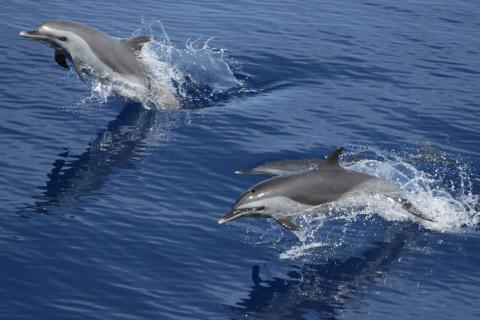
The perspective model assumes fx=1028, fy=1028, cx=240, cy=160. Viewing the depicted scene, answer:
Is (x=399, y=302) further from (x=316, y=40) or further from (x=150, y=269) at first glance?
(x=316, y=40)

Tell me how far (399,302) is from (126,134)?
29.2 feet

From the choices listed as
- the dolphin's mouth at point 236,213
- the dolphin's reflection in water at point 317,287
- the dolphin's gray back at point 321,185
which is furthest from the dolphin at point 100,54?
the dolphin's reflection in water at point 317,287

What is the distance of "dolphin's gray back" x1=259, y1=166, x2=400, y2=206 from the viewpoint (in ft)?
59.5

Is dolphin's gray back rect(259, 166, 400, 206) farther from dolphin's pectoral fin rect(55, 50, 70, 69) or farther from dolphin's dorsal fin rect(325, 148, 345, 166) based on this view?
dolphin's pectoral fin rect(55, 50, 70, 69)

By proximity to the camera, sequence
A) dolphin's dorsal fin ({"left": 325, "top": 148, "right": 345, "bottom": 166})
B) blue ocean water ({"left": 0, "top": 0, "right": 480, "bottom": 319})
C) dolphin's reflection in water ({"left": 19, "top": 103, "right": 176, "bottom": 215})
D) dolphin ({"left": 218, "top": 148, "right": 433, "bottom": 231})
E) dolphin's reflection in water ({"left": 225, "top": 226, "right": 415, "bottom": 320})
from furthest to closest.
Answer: dolphin's reflection in water ({"left": 19, "top": 103, "right": 176, "bottom": 215})
dolphin's dorsal fin ({"left": 325, "top": 148, "right": 345, "bottom": 166})
dolphin ({"left": 218, "top": 148, "right": 433, "bottom": 231})
blue ocean water ({"left": 0, "top": 0, "right": 480, "bottom": 319})
dolphin's reflection in water ({"left": 225, "top": 226, "right": 415, "bottom": 320})

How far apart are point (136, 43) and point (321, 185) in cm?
813

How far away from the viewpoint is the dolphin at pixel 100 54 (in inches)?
940

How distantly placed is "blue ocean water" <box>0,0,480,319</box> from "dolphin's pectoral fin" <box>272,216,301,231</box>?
1.57ft

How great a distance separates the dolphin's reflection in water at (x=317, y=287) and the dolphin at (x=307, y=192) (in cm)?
103

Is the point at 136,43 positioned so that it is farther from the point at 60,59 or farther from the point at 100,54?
the point at 60,59

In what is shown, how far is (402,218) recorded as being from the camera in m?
19.5

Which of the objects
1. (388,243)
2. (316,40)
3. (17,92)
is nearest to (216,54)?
(316,40)

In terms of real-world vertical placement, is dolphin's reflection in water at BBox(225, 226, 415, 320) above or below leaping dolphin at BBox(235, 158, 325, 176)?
below

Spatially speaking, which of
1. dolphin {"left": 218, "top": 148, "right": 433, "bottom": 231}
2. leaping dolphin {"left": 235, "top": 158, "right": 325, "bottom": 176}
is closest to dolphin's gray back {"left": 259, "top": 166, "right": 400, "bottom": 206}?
dolphin {"left": 218, "top": 148, "right": 433, "bottom": 231}
